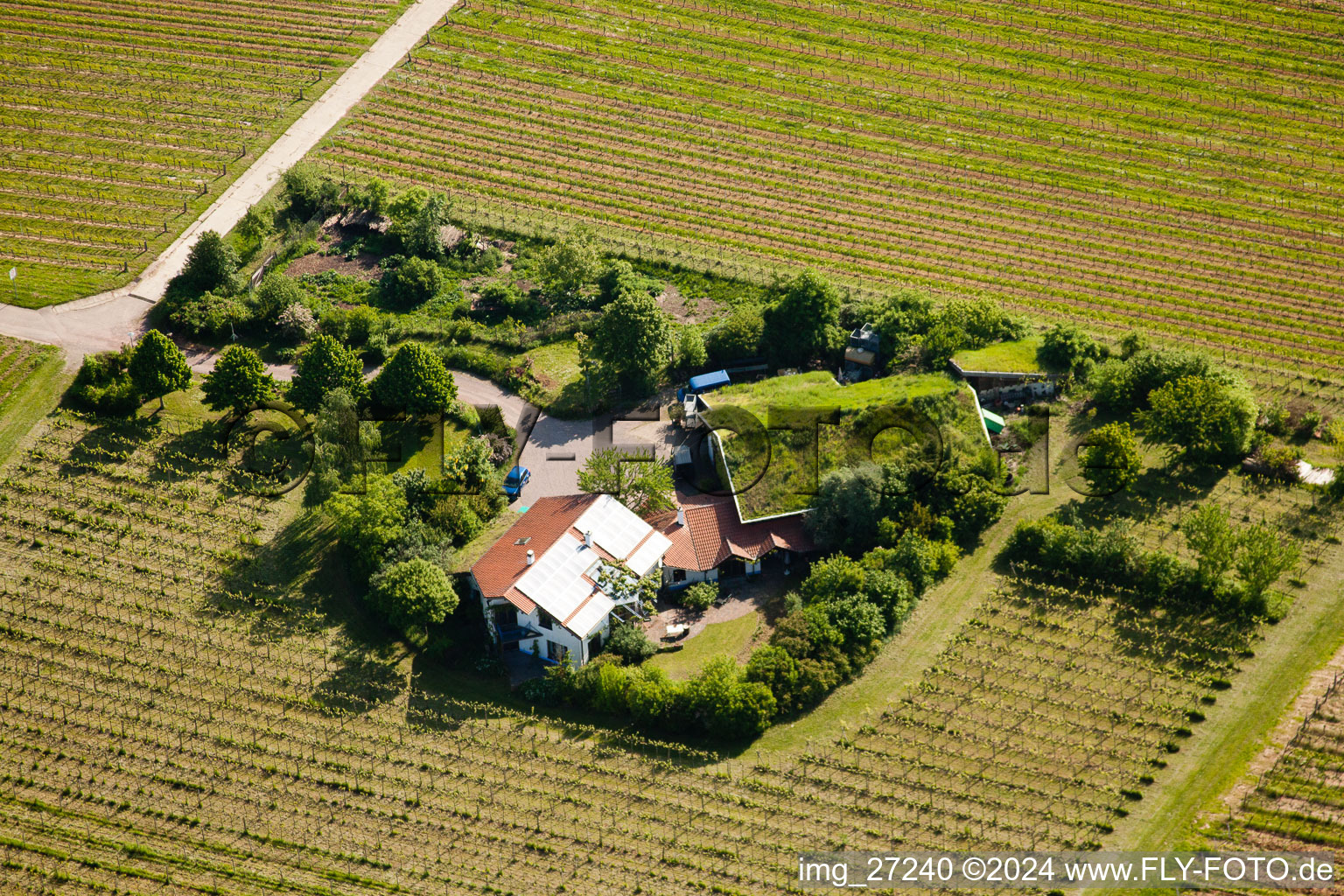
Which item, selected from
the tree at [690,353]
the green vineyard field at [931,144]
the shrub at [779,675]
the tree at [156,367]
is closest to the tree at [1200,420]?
the green vineyard field at [931,144]

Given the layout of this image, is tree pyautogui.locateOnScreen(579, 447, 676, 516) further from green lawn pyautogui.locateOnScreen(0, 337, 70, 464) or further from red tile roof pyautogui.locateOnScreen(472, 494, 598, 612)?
green lawn pyautogui.locateOnScreen(0, 337, 70, 464)

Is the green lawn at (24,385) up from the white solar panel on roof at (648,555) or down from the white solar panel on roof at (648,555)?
down

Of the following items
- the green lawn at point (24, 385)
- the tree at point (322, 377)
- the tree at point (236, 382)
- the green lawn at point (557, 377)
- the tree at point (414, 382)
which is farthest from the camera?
the green lawn at point (557, 377)

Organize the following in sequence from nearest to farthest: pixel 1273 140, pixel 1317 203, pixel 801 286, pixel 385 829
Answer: pixel 385 829, pixel 801 286, pixel 1317 203, pixel 1273 140

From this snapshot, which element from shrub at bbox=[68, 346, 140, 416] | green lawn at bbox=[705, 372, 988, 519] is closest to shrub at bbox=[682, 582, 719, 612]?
green lawn at bbox=[705, 372, 988, 519]

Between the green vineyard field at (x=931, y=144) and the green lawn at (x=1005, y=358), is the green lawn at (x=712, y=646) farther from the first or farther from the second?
the green vineyard field at (x=931, y=144)

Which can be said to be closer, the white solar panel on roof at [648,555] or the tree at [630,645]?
the tree at [630,645]

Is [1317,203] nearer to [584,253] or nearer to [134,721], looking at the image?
[584,253]

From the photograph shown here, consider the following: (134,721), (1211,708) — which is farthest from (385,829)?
(1211,708)
